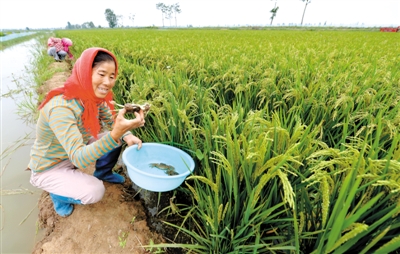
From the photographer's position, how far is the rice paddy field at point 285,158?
0.84 m

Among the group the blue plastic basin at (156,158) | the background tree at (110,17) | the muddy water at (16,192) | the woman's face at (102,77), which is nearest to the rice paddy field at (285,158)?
the blue plastic basin at (156,158)

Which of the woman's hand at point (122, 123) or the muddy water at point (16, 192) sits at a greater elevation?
the woman's hand at point (122, 123)

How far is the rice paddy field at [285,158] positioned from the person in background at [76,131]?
0.41 metres

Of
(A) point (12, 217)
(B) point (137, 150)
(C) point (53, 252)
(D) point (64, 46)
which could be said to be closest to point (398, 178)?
(B) point (137, 150)

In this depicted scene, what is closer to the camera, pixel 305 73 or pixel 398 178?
pixel 398 178

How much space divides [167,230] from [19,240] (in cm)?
124

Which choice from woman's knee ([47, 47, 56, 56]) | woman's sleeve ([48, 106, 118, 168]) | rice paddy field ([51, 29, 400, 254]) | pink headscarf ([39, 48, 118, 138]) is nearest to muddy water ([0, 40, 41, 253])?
woman's sleeve ([48, 106, 118, 168])

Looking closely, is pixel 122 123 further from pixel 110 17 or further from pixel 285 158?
pixel 110 17

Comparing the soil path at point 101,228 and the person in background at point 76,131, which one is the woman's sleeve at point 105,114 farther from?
the soil path at point 101,228

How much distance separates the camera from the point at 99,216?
5.74 ft

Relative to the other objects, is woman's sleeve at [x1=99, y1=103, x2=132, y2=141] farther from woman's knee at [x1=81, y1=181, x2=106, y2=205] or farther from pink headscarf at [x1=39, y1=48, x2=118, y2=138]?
woman's knee at [x1=81, y1=181, x2=106, y2=205]

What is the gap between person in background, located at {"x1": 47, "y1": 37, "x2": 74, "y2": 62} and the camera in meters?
7.73

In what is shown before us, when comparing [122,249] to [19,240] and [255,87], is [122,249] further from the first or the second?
[255,87]

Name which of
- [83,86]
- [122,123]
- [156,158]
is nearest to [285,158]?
[122,123]
